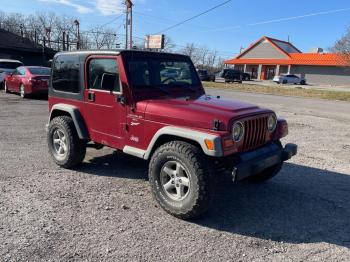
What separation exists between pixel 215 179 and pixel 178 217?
2.16ft

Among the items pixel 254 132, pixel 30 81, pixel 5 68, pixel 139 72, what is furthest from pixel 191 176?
pixel 5 68

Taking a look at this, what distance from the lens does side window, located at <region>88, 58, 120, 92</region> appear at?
16.5 ft

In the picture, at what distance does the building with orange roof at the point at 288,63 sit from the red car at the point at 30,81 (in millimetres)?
46344

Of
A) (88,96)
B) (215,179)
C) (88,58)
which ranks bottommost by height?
(215,179)

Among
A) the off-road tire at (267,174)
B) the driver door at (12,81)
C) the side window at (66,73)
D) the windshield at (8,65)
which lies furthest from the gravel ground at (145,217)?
the windshield at (8,65)

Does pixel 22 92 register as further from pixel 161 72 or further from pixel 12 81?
pixel 161 72

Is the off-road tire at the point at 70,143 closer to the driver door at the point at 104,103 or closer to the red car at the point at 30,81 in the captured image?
the driver door at the point at 104,103

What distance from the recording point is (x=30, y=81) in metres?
15.0

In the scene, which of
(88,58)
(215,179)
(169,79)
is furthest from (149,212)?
(88,58)

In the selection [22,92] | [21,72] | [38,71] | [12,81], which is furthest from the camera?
[12,81]

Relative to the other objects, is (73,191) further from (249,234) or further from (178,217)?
(249,234)

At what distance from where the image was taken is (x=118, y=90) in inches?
196

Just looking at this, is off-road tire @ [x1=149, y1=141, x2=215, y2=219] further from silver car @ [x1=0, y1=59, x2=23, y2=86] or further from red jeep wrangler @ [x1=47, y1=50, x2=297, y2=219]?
silver car @ [x1=0, y1=59, x2=23, y2=86]

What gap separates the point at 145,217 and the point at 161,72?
6.98ft
